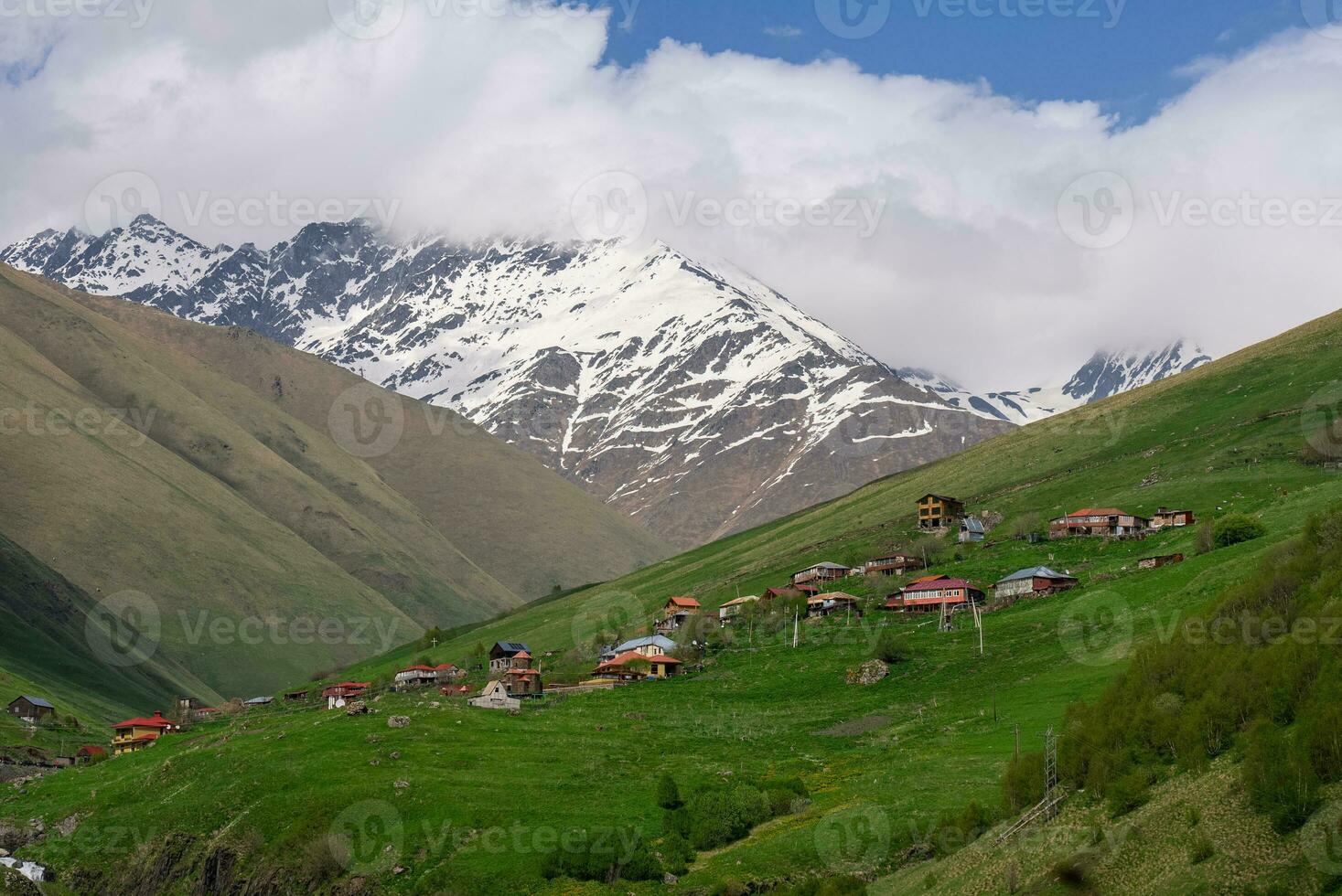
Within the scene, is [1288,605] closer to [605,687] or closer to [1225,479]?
[605,687]

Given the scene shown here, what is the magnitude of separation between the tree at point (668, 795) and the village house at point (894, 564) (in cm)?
7683

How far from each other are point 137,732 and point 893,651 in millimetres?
77397

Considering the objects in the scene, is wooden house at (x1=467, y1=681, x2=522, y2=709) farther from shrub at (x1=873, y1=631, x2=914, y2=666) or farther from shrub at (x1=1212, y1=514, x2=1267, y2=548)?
shrub at (x1=1212, y1=514, x2=1267, y2=548)

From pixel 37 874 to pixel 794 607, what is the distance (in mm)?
80382

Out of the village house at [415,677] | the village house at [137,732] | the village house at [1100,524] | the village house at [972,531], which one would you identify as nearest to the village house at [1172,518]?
the village house at [1100,524]

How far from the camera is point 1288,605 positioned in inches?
2675

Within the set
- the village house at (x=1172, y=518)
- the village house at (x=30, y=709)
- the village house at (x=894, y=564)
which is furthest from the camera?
the village house at (x=894, y=564)

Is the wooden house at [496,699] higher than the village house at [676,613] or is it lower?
lower

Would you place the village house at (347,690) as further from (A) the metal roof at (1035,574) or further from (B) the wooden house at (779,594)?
(A) the metal roof at (1035,574)

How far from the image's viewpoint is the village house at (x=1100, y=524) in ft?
509
